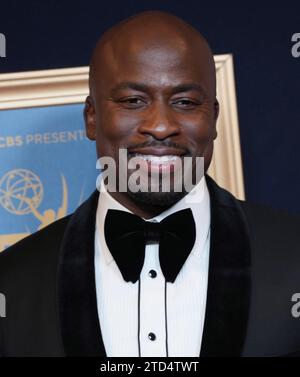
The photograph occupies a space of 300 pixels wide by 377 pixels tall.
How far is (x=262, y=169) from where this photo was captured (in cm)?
175

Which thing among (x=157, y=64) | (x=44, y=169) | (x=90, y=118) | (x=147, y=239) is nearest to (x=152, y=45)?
(x=157, y=64)

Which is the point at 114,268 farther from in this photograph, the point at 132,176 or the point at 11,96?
the point at 11,96

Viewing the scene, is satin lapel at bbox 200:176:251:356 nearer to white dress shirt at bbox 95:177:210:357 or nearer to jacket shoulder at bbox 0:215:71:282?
white dress shirt at bbox 95:177:210:357

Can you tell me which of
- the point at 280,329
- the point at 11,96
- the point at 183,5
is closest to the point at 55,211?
the point at 11,96

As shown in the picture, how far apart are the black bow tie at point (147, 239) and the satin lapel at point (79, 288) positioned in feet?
0.17

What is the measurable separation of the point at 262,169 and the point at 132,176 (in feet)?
1.51

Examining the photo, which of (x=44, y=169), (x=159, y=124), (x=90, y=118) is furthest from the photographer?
(x=44, y=169)

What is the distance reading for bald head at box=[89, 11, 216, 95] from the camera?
1.36 metres

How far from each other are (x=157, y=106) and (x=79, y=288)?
0.31 meters

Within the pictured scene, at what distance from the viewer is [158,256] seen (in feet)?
4.51

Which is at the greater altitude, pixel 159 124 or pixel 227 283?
pixel 159 124

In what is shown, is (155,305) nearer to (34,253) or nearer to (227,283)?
(227,283)

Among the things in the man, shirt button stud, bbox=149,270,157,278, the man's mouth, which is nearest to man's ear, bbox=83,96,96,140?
the man

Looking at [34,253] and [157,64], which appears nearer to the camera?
[157,64]
